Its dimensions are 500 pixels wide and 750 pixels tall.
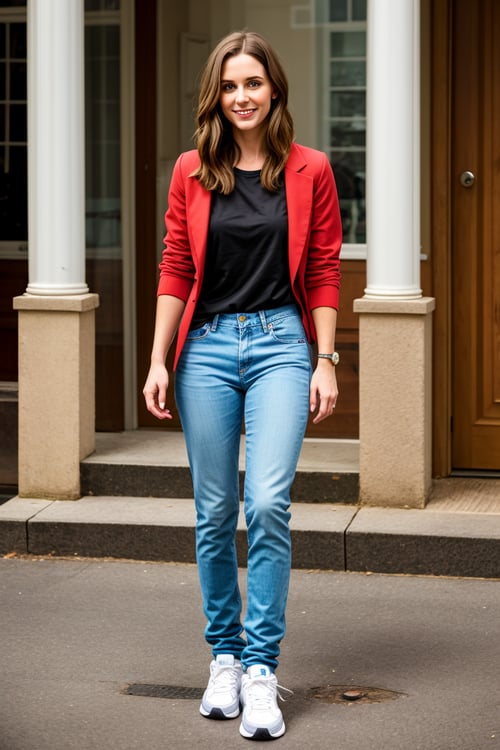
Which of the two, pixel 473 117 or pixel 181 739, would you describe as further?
pixel 473 117

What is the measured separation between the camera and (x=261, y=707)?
443 centimetres

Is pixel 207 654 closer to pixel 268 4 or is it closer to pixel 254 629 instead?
pixel 254 629

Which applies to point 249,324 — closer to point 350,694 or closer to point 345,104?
point 350,694

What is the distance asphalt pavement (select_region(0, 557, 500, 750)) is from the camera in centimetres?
448

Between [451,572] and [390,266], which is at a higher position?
[390,266]

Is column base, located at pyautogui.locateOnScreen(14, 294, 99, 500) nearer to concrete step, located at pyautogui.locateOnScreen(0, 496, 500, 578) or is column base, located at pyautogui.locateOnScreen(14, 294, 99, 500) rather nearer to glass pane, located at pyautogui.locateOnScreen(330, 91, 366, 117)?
concrete step, located at pyautogui.locateOnScreen(0, 496, 500, 578)

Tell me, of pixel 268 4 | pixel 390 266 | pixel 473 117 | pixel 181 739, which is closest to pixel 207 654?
pixel 181 739

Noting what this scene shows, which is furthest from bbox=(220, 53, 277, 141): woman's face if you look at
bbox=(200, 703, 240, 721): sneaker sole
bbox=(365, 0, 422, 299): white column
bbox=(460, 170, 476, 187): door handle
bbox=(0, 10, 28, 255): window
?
bbox=(0, 10, 28, 255): window

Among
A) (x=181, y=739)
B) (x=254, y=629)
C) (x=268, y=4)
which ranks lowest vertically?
(x=181, y=739)

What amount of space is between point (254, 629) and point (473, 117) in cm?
393

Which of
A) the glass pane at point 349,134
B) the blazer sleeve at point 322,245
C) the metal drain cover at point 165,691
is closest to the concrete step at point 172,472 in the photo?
the glass pane at point 349,134

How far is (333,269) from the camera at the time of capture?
464cm

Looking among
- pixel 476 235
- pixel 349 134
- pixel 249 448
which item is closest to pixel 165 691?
pixel 249 448

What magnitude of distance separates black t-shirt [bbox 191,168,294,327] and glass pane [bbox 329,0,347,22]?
141 inches
